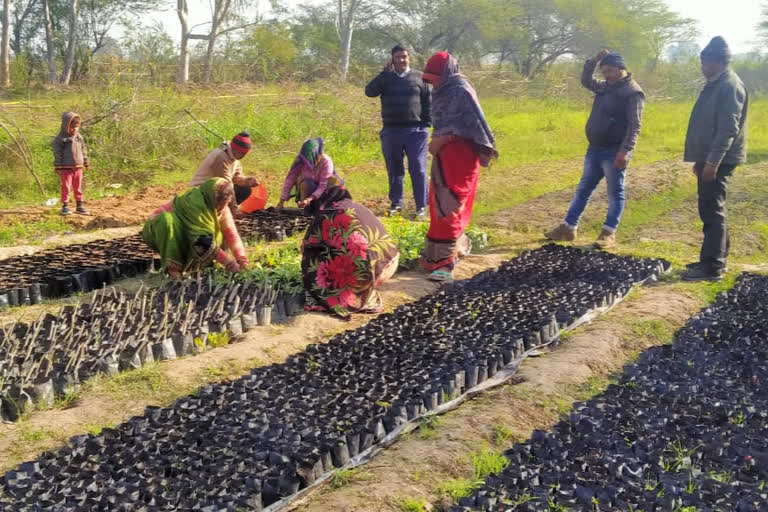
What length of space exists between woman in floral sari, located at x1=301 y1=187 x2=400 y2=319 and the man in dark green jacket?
9.56 ft

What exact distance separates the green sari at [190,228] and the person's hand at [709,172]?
397cm

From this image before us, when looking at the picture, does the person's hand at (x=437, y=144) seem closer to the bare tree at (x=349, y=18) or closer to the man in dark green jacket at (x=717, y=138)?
the man in dark green jacket at (x=717, y=138)

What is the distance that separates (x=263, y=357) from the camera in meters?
4.43

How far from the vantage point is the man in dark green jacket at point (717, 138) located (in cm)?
575

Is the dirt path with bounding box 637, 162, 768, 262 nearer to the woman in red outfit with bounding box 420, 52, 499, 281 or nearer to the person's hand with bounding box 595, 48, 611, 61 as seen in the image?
the person's hand with bounding box 595, 48, 611, 61

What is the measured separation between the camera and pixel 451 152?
5.98 m

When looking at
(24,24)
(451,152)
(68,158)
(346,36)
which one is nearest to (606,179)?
(451,152)

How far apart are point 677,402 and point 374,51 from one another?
3245 centimetres

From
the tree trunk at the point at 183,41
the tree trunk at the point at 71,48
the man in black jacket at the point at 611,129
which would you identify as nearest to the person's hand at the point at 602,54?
the man in black jacket at the point at 611,129

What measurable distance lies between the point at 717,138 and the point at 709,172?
284mm

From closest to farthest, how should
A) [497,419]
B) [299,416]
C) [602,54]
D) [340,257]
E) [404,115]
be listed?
1. [299,416]
2. [497,419]
3. [340,257]
4. [602,54]
5. [404,115]

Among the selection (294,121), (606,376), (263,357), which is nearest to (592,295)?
(606,376)

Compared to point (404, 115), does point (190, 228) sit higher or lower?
→ lower

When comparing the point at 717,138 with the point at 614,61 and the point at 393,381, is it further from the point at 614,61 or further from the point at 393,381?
the point at 393,381
